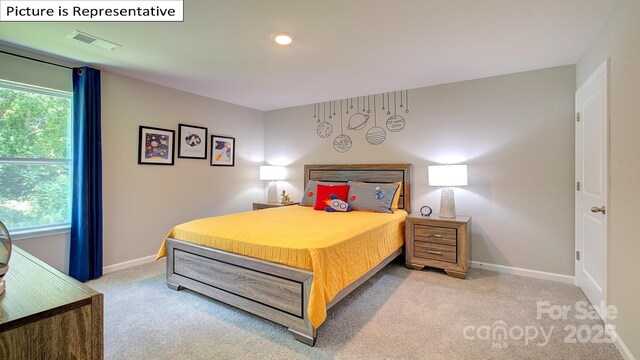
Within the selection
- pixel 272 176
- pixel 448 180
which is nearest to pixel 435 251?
pixel 448 180

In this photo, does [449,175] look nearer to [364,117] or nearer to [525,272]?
[525,272]

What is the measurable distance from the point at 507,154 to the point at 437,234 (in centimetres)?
125

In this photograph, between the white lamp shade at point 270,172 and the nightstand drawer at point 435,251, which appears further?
the white lamp shade at point 270,172

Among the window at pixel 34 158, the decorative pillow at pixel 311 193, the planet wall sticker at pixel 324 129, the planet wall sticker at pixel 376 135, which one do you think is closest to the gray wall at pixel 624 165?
the planet wall sticker at pixel 376 135

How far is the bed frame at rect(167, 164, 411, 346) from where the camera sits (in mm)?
2045

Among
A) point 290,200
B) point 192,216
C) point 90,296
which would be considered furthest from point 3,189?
point 290,200

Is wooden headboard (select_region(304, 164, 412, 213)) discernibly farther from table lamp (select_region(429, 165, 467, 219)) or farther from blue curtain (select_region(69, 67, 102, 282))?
blue curtain (select_region(69, 67, 102, 282))

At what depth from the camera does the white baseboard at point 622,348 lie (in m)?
1.78

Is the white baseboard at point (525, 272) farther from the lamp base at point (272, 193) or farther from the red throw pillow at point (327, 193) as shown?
the lamp base at point (272, 193)

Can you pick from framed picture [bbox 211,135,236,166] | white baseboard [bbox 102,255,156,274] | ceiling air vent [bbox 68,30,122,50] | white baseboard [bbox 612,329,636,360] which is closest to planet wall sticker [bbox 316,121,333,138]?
framed picture [bbox 211,135,236,166]

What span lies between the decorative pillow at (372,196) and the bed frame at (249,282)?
28.1 inches

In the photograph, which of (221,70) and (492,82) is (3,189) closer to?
(221,70)

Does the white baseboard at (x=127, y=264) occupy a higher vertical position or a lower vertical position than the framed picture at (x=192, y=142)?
lower

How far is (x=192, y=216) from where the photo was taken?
Result: 428 cm
